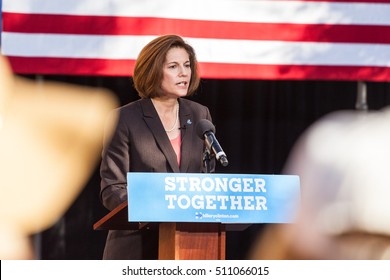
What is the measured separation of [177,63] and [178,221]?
2.67 ft

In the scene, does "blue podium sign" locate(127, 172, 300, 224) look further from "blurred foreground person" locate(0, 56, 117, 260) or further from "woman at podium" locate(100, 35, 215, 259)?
"blurred foreground person" locate(0, 56, 117, 260)

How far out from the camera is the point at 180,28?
15.4ft

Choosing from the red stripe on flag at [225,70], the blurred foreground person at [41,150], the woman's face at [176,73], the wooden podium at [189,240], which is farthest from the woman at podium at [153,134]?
the blurred foreground person at [41,150]

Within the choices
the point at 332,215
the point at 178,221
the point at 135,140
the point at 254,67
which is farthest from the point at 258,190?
the point at 332,215

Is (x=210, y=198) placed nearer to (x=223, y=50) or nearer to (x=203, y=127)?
(x=203, y=127)

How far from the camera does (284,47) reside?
4.76 meters

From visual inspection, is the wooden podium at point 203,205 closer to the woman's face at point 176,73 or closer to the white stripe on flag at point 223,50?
the woman's face at point 176,73

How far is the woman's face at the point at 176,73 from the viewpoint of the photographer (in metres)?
3.02

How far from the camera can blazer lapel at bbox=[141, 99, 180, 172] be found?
2.92 metres

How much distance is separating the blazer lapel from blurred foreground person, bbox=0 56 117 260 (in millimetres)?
2116

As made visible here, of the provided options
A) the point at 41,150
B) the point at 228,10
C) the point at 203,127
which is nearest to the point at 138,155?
the point at 203,127

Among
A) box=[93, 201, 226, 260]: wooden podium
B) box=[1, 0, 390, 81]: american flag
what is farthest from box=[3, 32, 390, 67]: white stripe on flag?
box=[93, 201, 226, 260]: wooden podium

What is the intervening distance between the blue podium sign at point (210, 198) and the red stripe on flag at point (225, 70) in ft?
7.59

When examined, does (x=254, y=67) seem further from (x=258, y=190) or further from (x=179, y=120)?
(x=258, y=190)
